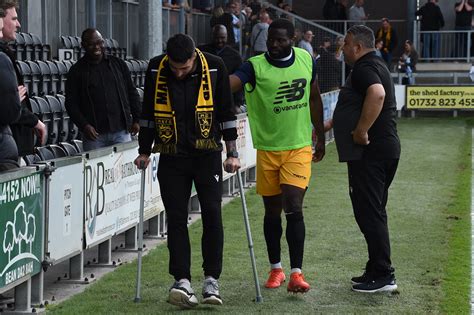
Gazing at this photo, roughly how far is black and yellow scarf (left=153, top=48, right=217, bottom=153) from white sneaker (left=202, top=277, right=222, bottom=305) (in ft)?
3.08

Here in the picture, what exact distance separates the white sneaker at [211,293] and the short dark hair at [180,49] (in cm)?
155

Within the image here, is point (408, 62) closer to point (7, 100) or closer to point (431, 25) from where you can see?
point (431, 25)

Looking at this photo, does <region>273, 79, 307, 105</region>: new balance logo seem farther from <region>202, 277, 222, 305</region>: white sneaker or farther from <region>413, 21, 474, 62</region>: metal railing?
<region>413, 21, 474, 62</region>: metal railing

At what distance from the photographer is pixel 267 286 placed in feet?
29.4

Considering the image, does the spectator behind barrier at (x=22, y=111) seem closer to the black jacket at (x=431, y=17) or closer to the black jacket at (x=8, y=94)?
the black jacket at (x=8, y=94)

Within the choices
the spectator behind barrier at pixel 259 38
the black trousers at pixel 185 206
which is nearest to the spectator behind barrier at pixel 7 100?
the black trousers at pixel 185 206

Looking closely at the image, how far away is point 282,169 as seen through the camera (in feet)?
28.9

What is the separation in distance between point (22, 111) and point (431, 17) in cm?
3086

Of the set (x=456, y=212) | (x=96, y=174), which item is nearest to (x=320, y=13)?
(x=456, y=212)

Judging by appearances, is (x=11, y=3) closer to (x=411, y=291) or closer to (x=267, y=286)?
(x=267, y=286)

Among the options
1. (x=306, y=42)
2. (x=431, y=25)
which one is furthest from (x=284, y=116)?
(x=431, y=25)

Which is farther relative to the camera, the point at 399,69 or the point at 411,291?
the point at 399,69

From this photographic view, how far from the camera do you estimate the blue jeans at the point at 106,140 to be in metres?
11.3

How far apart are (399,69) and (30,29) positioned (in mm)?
21318
